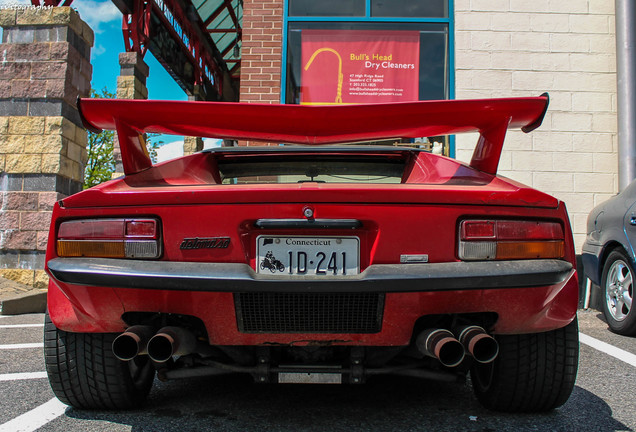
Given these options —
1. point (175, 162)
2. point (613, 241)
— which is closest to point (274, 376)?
A: point (175, 162)

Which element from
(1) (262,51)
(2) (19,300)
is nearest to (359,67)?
(1) (262,51)

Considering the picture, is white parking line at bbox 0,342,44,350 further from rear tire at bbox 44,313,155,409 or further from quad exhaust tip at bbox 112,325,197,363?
quad exhaust tip at bbox 112,325,197,363

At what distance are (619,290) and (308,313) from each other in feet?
12.2

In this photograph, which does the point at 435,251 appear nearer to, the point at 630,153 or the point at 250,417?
the point at 250,417

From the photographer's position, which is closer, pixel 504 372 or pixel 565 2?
pixel 504 372

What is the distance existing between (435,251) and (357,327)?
0.37 meters

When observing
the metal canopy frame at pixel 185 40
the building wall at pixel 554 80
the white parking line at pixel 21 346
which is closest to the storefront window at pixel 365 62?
the building wall at pixel 554 80

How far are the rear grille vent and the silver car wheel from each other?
3.39 metres

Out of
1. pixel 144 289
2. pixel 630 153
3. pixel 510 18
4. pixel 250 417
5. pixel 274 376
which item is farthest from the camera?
pixel 510 18

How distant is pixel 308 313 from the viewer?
184cm

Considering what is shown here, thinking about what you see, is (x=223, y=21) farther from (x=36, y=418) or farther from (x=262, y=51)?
(x=36, y=418)

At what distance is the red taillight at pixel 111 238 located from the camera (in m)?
1.83

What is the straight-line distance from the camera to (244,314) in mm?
1839

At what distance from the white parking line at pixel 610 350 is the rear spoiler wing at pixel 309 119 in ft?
6.93
